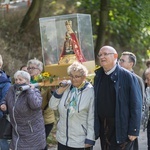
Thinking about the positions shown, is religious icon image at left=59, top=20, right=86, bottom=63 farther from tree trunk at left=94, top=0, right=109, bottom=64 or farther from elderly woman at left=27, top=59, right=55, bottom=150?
tree trunk at left=94, top=0, right=109, bottom=64

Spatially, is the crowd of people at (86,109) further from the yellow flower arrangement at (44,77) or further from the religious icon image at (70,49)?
the religious icon image at (70,49)

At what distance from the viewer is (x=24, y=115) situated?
5527mm

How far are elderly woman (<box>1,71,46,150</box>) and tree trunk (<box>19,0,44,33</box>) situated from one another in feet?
30.4

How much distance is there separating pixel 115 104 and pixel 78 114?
528 millimetres

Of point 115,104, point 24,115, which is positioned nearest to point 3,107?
point 24,115

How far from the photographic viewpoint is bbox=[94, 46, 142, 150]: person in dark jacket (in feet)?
16.3

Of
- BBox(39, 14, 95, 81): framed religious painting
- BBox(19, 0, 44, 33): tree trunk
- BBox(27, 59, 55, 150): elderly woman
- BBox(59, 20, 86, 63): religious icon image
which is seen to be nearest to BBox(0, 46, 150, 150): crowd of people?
BBox(27, 59, 55, 150): elderly woman

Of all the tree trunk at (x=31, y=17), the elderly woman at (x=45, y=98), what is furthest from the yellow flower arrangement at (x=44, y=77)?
the tree trunk at (x=31, y=17)

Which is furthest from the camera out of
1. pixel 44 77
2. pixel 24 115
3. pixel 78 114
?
pixel 44 77

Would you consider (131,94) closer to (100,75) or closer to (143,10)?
(100,75)

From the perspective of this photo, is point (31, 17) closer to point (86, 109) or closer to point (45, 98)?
point (45, 98)

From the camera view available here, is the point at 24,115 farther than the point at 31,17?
No

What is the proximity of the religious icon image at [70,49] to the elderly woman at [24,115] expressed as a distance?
1166 mm

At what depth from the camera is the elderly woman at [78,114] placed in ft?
17.0
